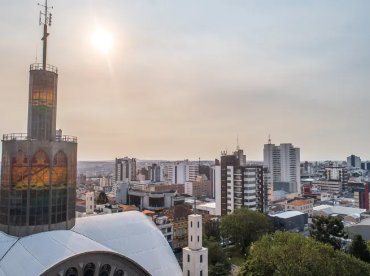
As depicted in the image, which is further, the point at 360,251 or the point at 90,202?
the point at 90,202

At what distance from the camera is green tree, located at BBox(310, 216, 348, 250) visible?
44688mm

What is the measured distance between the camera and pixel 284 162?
150750 mm

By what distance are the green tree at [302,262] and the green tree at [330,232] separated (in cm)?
1792

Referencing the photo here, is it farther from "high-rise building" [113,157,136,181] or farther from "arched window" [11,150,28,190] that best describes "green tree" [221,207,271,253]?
"high-rise building" [113,157,136,181]

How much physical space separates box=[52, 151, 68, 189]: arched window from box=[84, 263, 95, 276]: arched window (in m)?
6.59

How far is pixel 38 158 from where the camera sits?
21672mm

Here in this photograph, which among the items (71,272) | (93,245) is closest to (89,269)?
(71,272)

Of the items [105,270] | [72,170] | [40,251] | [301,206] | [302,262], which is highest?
[72,170]

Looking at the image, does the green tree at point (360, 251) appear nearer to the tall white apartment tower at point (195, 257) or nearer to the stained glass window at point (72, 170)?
the tall white apartment tower at point (195, 257)

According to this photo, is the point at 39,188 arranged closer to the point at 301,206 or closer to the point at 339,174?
the point at 301,206

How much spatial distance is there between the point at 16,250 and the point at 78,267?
14.6 feet

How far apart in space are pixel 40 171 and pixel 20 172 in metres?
1.31

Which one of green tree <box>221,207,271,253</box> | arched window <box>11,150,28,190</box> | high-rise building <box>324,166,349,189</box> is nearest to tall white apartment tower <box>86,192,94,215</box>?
green tree <box>221,207,271,253</box>

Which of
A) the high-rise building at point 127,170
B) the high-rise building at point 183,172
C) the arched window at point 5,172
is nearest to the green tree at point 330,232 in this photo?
the arched window at point 5,172
